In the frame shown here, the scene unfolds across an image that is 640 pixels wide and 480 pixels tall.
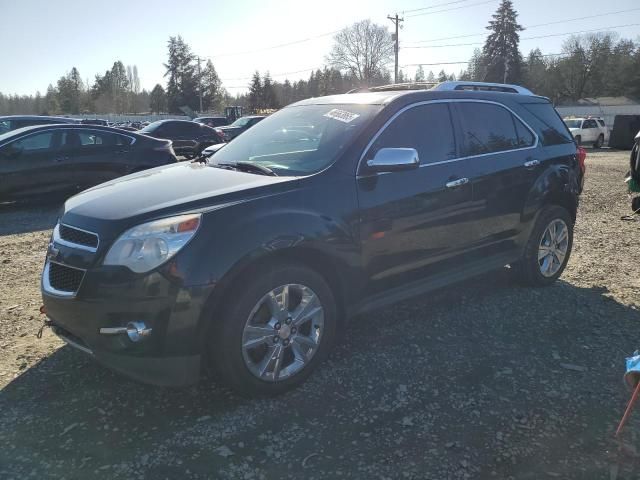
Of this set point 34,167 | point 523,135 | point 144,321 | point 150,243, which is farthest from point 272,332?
point 34,167

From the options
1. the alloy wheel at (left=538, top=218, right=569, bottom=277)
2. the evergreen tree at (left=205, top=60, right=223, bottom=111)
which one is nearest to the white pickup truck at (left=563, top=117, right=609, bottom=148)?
the alloy wheel at (left=538, top=218, right=569, bottom=277)

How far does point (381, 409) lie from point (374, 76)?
7250cm

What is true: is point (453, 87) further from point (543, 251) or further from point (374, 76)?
point (374, 76)

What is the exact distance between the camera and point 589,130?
29672mm

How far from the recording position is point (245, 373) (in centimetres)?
304

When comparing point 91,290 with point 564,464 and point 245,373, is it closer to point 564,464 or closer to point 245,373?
point 245,373

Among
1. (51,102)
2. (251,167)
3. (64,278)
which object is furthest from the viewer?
(51,102)

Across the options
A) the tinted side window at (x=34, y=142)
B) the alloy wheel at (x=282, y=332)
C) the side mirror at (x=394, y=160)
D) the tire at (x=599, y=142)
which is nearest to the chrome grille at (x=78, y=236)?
the alloy wheel at (x=282, y=332)

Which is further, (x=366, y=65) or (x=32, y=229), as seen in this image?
(x=366, y=65)

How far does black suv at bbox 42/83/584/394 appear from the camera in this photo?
2812mm

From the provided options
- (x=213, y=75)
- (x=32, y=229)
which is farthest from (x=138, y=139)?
(x=213, y=75)

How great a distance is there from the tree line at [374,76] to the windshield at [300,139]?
47405mm

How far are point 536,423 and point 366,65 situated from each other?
7371 cm

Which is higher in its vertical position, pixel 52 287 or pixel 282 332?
pixel 52 287
